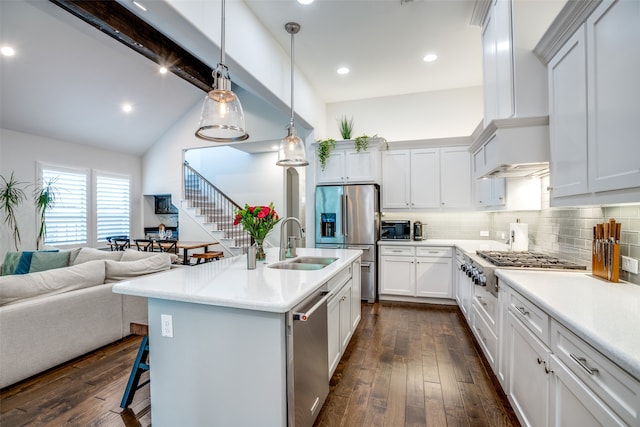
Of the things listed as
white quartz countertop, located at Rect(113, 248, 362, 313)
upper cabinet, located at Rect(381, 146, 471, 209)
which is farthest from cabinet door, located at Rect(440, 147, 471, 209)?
white quartz countertop, located at Rect(113, 248, 362, 313)

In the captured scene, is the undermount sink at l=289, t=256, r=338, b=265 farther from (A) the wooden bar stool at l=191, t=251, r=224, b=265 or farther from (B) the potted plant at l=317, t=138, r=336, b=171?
(A) the wooden bar stool at l=191, t=251, r=224, b=265

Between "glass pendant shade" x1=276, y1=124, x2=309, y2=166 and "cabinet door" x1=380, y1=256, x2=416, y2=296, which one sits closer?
"glass pendant shade" x1=276, y1=124, x2=309, y2=166

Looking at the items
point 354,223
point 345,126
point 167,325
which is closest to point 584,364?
point 167,325

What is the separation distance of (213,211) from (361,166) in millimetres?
4955

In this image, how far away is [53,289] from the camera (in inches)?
102

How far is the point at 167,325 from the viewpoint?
1658mm

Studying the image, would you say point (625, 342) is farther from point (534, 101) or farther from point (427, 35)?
point (427, 35)

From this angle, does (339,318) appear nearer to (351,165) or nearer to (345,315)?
(345,315)

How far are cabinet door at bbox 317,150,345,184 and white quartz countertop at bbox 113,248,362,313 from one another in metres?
2.53

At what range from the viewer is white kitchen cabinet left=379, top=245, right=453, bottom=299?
416 centimetres

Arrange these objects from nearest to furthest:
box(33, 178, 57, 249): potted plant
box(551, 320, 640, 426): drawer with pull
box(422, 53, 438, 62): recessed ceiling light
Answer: box(551, 320, 640, 426): drawer with pull < box(422, 53, 438, 62): recessed ceiling light < box(33, 178, 57, 249): potted plant

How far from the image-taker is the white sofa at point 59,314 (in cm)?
225

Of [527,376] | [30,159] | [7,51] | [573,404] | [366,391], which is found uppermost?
[7,51]

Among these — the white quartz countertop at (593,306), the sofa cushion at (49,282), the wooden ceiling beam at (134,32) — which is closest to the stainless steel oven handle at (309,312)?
the white quartz countertop at (593,306)
